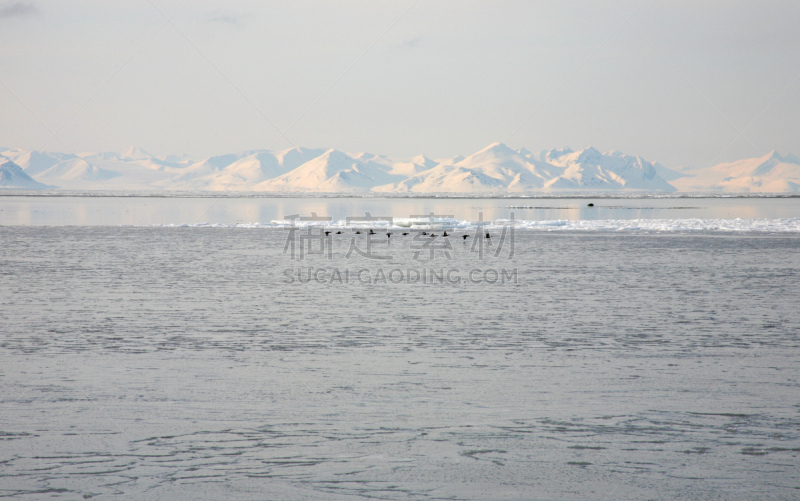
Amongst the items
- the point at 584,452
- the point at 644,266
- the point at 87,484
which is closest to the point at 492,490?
the point at 584,452

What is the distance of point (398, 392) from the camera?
19.5 feet

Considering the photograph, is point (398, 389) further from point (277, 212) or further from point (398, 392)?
point (277, 212)

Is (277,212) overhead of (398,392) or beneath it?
overhead

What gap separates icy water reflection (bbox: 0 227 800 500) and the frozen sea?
0.07 feet

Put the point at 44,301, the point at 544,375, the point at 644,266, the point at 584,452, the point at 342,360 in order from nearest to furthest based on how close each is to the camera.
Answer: the point at 584,452, the point at 544,375, the point at 342,360, the point at 44,301, the point at 644,266

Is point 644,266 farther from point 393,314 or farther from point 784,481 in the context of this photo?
point 784,481

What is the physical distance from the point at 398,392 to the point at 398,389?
94mm

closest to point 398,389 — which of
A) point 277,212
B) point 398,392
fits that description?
point 398,392

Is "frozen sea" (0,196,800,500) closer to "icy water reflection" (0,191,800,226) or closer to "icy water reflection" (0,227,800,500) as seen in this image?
"icy water reflection" (0,227,800,500)

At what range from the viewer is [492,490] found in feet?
13.6

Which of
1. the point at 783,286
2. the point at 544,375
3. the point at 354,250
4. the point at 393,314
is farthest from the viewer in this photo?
the point at 354,250

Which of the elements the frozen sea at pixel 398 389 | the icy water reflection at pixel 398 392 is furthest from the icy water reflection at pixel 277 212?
the icy water reflection at pixel 398 392

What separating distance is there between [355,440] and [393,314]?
5.24 m

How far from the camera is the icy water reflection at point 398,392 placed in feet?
14.0
